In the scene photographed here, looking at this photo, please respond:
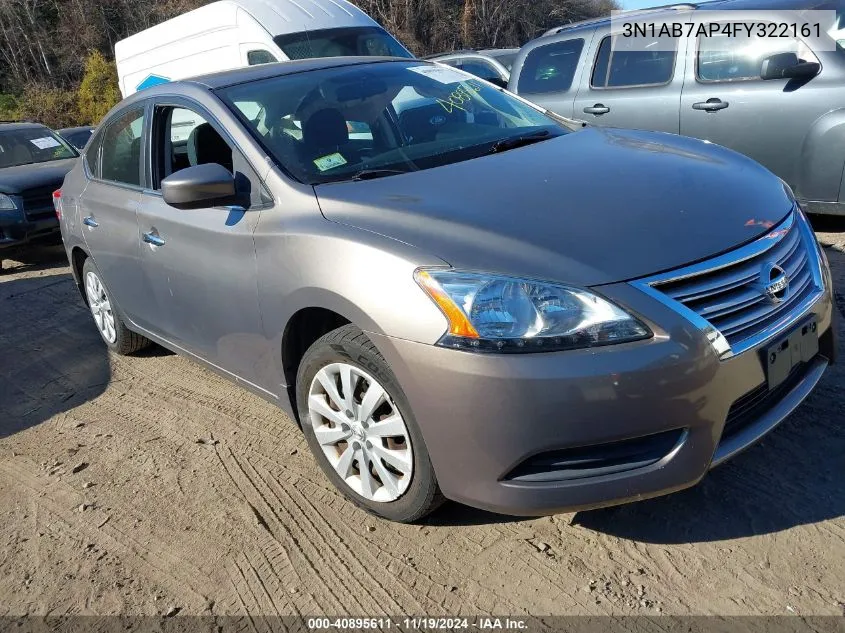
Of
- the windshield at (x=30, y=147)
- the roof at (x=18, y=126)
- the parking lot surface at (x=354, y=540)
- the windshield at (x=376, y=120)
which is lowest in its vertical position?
Result: the parking lot surface at (x=354, y=540)

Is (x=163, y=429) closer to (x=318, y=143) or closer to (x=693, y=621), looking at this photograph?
(x=318, y=143)

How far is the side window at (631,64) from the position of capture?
613cm

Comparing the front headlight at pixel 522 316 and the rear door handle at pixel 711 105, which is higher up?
the front headlight at pixel 522 316

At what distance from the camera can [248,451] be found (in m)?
3.53

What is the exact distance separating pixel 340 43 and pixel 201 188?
24.5ft

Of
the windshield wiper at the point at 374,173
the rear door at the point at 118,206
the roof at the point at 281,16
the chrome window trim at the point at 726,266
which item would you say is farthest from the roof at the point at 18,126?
the chrome window trim at the point at 726,266

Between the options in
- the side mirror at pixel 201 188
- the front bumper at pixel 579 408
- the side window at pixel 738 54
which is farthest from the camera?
the side window at pixel 738 54

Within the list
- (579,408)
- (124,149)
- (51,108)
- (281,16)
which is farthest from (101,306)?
(51,108)

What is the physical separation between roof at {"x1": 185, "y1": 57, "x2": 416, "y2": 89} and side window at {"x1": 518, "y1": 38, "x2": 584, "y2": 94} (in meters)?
3.29

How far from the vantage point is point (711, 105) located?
18.7ft

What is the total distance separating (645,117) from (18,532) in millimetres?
5289

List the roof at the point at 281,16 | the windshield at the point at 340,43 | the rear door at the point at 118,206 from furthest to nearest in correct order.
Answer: the roof at the point at 281,16
the windshield at the point at 340,43
the rear door at the point at 118,206

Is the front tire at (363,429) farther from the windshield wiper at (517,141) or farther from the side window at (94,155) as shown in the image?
the side window at (94,155)

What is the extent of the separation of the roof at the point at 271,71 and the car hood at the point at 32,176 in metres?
5.15
